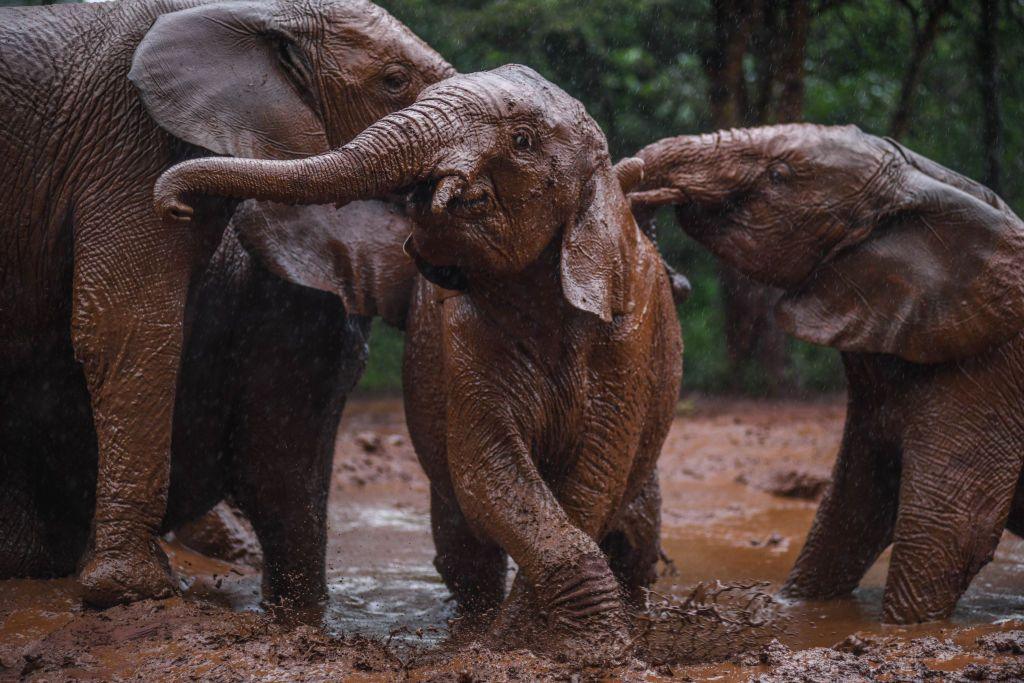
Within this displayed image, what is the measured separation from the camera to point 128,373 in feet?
15.4

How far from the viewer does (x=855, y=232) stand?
6062 millimetres

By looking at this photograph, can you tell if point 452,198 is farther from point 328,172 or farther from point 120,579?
Answer: point 120,579

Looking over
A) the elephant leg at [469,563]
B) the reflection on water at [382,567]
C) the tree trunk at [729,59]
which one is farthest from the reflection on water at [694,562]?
the tree trunk at [729,59]

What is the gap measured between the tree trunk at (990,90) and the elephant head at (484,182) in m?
8.43

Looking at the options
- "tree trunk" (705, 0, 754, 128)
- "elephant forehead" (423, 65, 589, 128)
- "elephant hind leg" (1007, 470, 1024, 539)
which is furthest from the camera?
"tree trunk" (705, 0, 754, 128)

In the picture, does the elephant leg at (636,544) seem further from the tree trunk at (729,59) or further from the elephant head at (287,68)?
the tree trunk at (729,59)

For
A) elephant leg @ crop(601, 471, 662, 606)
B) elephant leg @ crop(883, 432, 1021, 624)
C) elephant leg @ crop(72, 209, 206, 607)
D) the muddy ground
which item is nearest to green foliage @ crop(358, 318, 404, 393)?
the muddy ground

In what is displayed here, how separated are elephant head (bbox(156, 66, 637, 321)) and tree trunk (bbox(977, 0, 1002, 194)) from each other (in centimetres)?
843

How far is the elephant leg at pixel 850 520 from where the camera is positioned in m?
6.45

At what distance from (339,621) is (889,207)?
10.8 feet

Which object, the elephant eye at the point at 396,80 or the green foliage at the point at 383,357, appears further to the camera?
the green foliage at the point at 383,357

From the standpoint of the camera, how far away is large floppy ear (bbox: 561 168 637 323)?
13.9 feet

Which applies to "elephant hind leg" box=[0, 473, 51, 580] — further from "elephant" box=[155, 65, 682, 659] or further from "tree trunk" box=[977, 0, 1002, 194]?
"tree trunk" box=[977, 0, 1002, 194]

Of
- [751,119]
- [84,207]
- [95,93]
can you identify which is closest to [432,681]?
[84,207]
